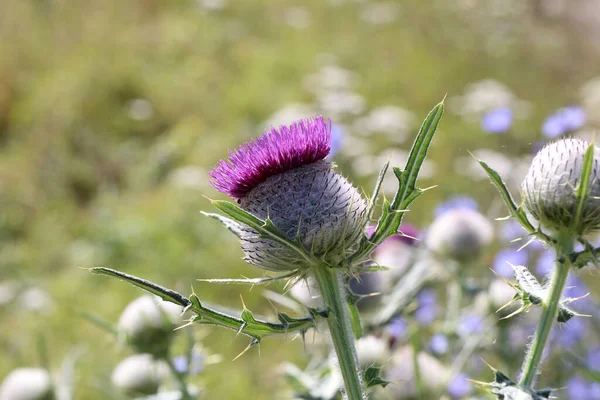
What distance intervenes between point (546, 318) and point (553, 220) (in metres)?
0.27

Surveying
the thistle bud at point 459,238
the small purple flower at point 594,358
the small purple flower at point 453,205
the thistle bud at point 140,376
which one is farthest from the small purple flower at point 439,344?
the thistle bud at point 140,376

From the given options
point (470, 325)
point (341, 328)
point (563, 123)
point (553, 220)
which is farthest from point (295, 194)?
point (563, 123)

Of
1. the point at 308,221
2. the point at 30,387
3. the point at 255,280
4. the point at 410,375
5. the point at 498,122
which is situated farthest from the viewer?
the point at 498,122

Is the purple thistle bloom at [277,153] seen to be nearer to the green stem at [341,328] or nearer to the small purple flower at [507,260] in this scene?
the green stem at [341,328]

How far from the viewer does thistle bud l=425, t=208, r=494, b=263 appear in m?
2.99

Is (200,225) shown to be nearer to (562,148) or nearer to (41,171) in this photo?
(41,171)

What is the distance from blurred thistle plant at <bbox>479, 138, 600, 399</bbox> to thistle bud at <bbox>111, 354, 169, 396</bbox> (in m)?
1.42

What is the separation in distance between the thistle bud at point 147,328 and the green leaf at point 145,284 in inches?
38.1

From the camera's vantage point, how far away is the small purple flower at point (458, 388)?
8.45ft

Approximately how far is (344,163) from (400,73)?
583 cm

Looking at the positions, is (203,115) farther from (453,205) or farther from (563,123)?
(563,123)

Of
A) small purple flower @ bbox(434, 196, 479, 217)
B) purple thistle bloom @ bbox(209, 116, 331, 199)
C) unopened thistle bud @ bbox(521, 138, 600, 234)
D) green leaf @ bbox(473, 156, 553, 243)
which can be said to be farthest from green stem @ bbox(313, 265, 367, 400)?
small purple flower @ bbox(434, 196, 479, 217)

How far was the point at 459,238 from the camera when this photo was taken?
9.87 ft

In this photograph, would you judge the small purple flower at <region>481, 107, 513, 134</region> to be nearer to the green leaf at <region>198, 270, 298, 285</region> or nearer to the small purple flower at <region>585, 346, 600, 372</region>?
the small purple flower at <region>585, 346, 600, 372</region>
